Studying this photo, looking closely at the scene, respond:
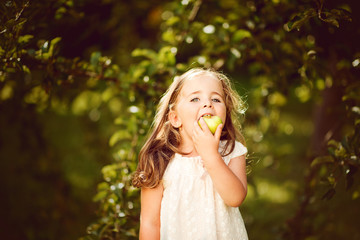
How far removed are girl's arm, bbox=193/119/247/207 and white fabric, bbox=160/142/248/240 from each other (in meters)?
0.11

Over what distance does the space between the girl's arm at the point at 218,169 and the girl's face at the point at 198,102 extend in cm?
10

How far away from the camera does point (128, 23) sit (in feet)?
14.2

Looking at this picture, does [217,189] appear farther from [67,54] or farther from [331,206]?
[67,54]

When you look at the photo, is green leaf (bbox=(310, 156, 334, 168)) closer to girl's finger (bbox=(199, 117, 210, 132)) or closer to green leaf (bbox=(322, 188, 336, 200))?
green leaf (bbox=(322, 188, 336, 200))

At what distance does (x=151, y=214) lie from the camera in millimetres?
1825

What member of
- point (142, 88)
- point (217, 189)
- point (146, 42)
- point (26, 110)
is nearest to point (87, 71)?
point (142, 88)

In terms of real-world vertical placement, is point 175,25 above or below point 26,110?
above

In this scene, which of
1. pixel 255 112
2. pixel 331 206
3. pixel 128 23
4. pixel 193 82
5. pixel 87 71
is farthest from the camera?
pixel 128 23

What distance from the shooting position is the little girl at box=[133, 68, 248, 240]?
169cm

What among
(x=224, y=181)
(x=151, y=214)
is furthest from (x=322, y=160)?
(x=151, y=214)

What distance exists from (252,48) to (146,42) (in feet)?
12.2

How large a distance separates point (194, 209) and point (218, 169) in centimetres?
26

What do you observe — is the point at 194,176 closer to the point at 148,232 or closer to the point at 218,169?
the point at 218,169

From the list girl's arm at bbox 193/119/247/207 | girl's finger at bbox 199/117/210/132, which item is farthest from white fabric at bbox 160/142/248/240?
girl's finger at bbox 199/117/210/132
